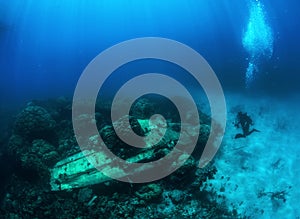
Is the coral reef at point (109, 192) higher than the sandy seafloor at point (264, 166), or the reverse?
the sandy seafloor at point (264, 166)

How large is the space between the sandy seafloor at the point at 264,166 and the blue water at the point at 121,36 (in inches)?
173

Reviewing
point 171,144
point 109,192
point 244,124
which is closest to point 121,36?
point 244,124

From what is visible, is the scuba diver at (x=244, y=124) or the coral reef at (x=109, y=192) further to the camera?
the scuba diver at (x=244, y=124)

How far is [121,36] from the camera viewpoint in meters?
59.6

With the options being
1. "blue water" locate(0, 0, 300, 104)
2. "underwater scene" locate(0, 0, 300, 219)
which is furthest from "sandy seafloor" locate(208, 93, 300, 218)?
"blue water" locate(0, 0, 300, 104)

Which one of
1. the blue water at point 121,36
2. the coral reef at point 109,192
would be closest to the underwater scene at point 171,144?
the coral reef at point 109,192

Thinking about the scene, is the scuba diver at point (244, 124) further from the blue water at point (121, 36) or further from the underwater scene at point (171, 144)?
the blue water at point (121, 36)

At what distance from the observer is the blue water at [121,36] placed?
23672 mm

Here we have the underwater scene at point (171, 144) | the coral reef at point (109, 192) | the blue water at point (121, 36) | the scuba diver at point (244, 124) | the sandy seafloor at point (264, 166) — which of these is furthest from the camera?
the blue water at point (121, 36)

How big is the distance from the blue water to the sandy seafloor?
439 centimetres

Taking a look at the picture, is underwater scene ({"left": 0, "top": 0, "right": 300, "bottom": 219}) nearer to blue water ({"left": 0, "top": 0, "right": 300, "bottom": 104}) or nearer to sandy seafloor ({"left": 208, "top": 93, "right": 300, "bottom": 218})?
sandy seafloor ({"left": 208, "top": 93, "right": 300, "bottom": 218})

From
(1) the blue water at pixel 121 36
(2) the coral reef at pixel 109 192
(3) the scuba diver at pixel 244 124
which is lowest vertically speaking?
(2) the coral reef at pixel 109 192

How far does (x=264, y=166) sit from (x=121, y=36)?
53.2m

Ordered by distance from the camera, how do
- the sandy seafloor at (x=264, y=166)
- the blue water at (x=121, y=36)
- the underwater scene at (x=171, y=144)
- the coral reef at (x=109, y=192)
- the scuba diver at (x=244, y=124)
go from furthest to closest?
the blue water at (x=121, y=36), the scuba diver at (x=244, y=124), the sandy seafloor at (x=264, y=166), the underwater scene at (x=171, y=144), the coral reef at (x=109, y=192)
